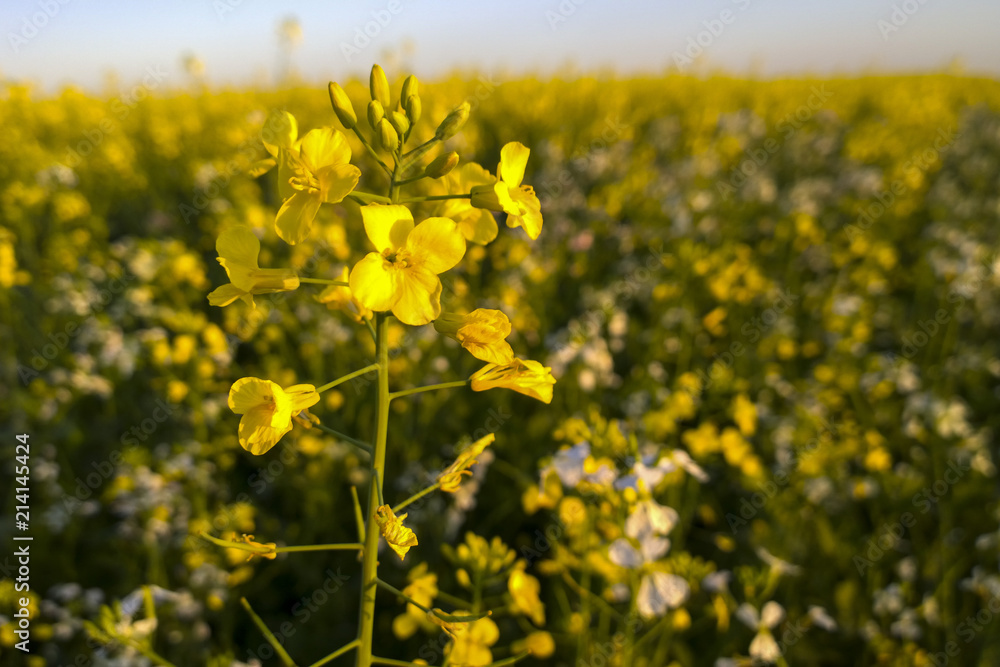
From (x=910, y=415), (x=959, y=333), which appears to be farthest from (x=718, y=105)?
(x=910, y=415)

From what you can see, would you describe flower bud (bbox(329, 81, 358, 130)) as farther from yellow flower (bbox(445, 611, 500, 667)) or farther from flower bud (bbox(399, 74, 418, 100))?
yellow flower (bbox(445, 611, 500, 667))

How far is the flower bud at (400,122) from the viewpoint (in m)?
0.93

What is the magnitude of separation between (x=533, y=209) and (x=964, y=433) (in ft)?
8.92

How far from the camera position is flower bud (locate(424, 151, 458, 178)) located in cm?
92

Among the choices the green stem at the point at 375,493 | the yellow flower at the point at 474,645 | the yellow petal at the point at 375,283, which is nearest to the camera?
the yellow petal at the point at 375,283

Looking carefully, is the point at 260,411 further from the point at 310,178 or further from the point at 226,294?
the point at 310,178

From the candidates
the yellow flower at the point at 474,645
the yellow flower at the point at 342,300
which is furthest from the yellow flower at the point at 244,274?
the yellow flower at the point at 474,645

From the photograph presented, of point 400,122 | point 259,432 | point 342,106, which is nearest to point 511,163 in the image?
point 400,122

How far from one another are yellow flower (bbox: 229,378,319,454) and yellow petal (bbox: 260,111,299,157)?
0.36 metres

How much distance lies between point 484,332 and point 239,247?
41cm

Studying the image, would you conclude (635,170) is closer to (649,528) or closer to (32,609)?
(649,528)

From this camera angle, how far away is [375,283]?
2.72ft

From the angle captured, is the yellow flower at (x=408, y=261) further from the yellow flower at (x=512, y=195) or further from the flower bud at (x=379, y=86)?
the flower bud at (x=379, y=86)

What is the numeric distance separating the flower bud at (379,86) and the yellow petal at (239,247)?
1.01 feet
